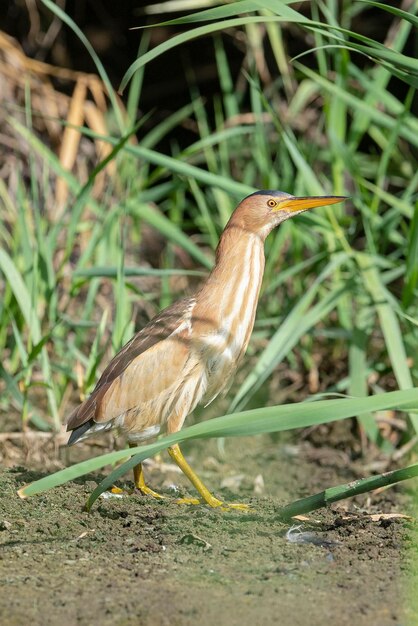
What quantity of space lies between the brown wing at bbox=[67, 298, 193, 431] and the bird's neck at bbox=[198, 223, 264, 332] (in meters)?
0.10

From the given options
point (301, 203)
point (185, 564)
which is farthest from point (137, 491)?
point (301, 203)

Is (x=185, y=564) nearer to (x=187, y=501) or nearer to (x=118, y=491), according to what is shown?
(x=187, y=501)

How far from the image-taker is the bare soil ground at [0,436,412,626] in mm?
2078

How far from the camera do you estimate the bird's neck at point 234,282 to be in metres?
3.37

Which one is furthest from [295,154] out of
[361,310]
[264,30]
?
[264,30]

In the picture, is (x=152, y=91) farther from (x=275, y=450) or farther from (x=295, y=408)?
(x=295, y=408)

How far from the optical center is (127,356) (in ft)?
11.0

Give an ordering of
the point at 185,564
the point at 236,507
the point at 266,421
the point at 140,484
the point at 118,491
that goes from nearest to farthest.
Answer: the point at 266,421, the point at 185,564, the point at 236,507, the point at 118,491, the point at 140,484

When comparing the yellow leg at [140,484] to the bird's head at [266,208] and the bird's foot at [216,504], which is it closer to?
the bird's foot at [216,504]

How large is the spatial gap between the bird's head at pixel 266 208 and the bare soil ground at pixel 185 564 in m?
0.93

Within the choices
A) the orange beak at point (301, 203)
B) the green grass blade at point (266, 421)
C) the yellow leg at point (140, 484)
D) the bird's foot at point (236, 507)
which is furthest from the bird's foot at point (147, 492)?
the orange beak at point (301, 203)

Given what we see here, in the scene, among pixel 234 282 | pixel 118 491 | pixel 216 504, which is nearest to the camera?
pixel 216 504

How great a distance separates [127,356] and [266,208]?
2.26 ft

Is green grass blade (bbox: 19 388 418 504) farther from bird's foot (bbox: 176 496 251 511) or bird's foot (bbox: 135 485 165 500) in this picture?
bird's foot (bbox: 135 485 165 500)
